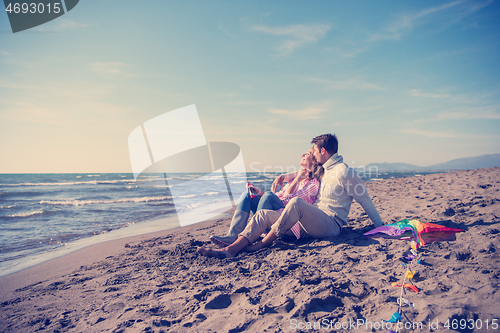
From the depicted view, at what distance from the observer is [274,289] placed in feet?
6.95

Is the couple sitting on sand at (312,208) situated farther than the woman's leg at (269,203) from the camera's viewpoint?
No

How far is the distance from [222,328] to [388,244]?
211 centimetres

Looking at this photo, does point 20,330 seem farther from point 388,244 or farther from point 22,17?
point 22,17

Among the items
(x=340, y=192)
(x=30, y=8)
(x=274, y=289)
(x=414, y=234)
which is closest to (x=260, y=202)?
(x=340, y=192)

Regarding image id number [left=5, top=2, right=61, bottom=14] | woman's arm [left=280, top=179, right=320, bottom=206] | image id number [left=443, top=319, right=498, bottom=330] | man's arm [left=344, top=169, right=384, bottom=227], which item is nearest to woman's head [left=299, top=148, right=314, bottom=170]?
woman's arm [left=280, top=179, right=320, bottom=206]

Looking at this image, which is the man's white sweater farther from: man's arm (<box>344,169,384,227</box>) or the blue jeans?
the blue jeans

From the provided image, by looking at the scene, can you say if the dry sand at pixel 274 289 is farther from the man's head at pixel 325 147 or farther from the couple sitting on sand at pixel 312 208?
the man's head at pixel 325 147

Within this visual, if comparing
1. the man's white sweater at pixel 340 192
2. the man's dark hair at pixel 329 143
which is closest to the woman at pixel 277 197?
the man's white sweater at pixel 340 192

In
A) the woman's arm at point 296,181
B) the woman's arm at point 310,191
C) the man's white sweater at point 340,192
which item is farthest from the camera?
the woman's arm at point 296,181

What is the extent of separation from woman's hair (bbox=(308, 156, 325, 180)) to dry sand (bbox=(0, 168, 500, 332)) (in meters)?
0.82

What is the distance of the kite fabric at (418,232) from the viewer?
2.71m

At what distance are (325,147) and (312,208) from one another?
2.66ft

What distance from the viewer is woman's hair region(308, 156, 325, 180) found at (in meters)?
3.38

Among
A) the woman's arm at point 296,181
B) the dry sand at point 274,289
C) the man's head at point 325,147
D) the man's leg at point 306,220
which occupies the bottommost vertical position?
the dry sand at point 274,289
